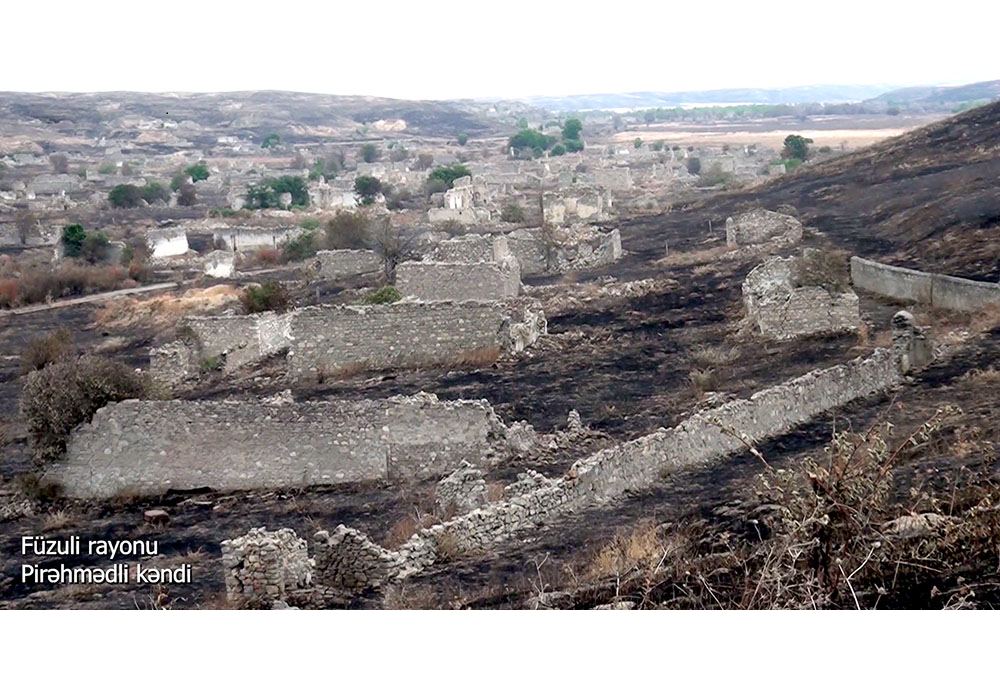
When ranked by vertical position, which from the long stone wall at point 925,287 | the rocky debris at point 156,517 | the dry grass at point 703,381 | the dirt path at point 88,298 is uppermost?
the long stone wall at point 925,287

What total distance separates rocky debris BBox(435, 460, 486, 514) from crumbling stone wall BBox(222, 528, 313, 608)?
2.07 meters

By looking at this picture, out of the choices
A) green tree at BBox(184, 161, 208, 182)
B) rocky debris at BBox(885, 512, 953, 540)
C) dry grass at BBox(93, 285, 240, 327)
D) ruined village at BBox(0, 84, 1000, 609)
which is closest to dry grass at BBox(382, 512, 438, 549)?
ruined village at BBox(0, 84, 1000, 609)

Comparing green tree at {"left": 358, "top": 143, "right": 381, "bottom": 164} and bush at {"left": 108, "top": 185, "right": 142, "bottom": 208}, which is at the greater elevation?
green tree at {"left": 358, "top": 143, "right": 381, "bottom": 164}

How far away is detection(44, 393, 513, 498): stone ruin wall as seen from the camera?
11617mm

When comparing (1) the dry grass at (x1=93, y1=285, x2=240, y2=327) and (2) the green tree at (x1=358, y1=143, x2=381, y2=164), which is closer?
(1) the dry grass at (x1=93, y1=285, x2=240, y2=327)

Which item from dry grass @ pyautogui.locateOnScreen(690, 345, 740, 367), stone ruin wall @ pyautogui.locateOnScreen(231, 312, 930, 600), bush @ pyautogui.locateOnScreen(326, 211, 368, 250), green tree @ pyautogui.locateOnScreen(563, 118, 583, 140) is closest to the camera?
stone ruin wall @ pyautogui.locateOnScreen(231, 312, 930, 600)

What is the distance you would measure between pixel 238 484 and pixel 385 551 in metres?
4.27

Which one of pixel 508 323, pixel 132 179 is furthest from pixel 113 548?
pixel 132 179

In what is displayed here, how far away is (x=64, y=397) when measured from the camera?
1189cm

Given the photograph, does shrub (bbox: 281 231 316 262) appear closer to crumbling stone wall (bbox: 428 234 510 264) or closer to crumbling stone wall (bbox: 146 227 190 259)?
crumbling stone wall (bbox: 146 227 190 259)

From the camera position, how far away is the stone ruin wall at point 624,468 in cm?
766

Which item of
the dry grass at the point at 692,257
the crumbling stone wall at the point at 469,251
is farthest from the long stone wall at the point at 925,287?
the crumbling stone wall at the point at 469,251

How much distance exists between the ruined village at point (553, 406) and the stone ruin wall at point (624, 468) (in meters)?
0.03

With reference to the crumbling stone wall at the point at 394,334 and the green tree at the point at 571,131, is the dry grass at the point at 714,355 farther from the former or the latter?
the green tree at the point at 571,131
